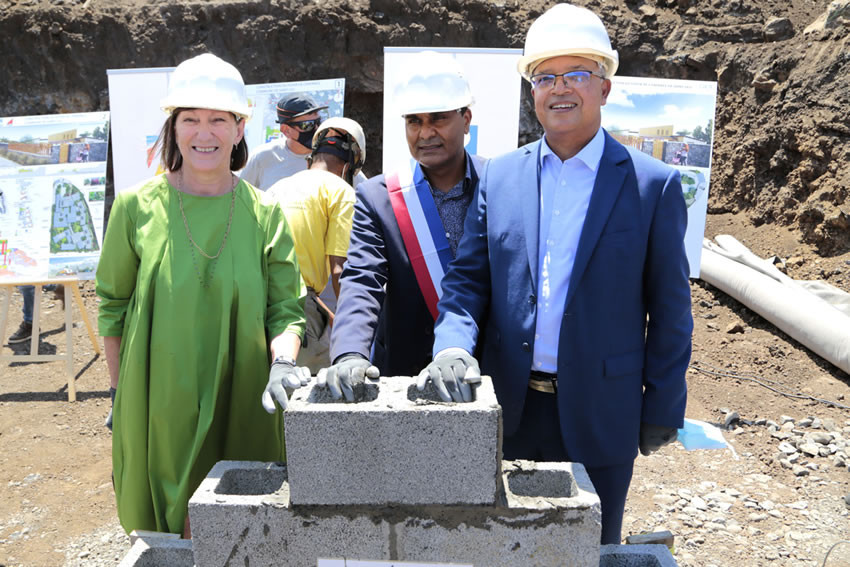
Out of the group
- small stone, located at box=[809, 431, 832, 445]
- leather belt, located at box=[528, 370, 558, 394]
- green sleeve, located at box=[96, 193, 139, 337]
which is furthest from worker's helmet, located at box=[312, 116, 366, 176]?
small stone, located at box=[809, 431, 832, 445]

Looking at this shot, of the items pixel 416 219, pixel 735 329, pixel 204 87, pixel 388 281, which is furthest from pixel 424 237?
pixel 735 329

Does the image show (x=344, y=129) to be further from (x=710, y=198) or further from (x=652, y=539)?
(x=710, y=198)

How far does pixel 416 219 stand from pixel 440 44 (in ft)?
23.7

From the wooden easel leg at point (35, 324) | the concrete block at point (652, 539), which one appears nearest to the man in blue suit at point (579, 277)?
the concrete block at point (652, 539)

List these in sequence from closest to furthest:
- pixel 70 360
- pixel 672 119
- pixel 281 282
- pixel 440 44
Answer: pixel 281 282
pixel 70 360
pixel 672 119
pixel 440 44

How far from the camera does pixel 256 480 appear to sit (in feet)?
6.58

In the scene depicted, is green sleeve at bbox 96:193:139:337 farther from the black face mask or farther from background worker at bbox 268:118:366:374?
the black face mask

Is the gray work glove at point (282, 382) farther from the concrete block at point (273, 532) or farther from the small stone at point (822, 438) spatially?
the small stone at point (822, 438)

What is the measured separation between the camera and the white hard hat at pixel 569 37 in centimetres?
210

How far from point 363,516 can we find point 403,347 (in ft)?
3.04

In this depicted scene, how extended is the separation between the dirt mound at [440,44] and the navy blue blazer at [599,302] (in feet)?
22.2

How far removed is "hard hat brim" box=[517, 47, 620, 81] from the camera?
6.91 feet

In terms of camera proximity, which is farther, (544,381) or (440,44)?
(440,44)

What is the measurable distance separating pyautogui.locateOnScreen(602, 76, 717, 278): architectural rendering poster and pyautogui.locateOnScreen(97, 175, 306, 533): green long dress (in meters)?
4.47
